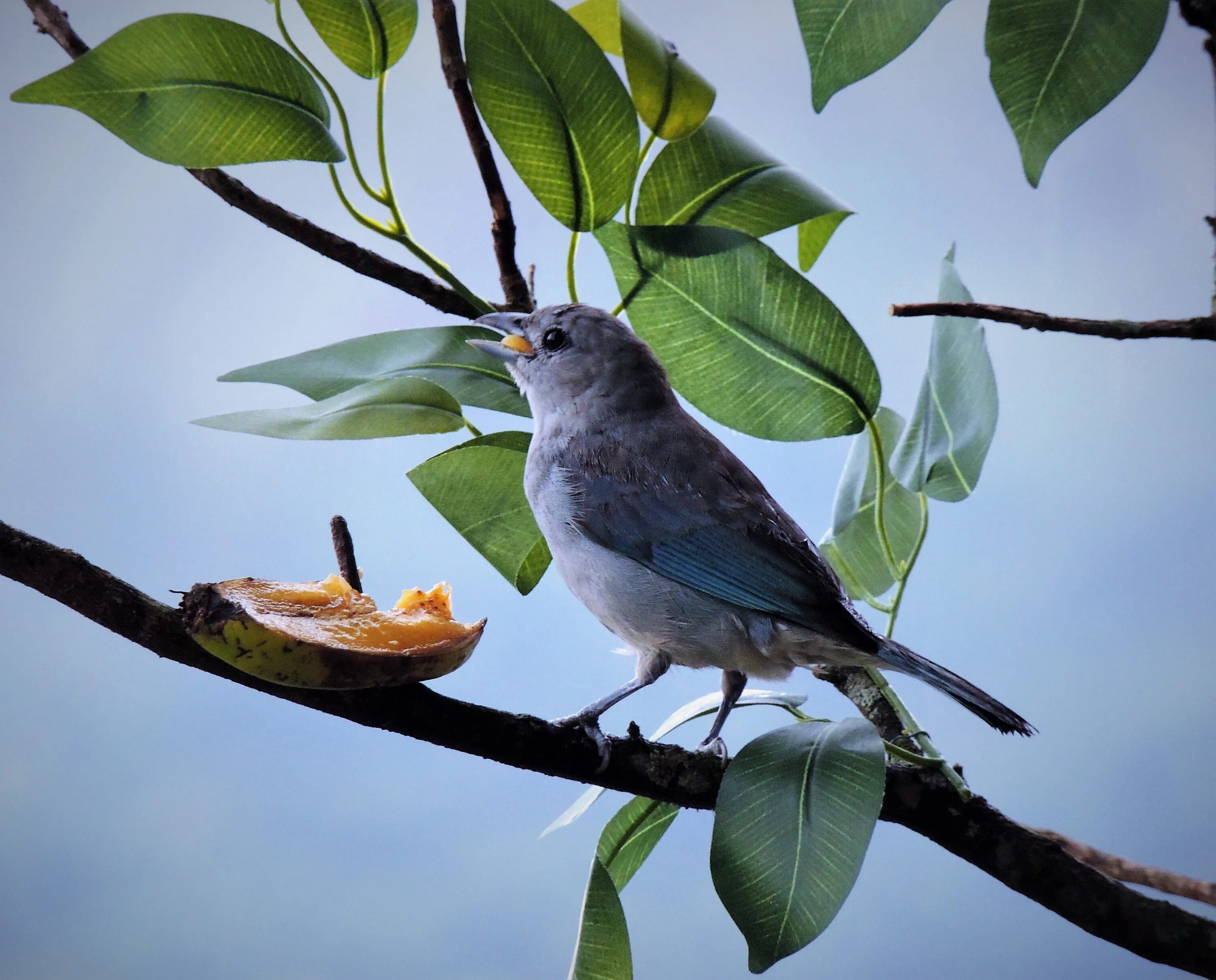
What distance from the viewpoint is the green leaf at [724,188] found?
136 cm

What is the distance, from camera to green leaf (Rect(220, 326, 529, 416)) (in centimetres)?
133

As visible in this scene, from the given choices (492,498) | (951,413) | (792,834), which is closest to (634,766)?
(792,834)

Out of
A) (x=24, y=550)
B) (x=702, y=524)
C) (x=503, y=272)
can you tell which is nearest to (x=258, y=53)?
(x=503, y=272)

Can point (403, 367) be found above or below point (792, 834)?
above

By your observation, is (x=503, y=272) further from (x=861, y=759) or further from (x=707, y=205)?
A: (x=861, y=759)

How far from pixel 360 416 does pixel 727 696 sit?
0.62 metres

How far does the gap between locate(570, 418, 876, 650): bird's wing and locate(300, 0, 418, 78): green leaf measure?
1.91 feet

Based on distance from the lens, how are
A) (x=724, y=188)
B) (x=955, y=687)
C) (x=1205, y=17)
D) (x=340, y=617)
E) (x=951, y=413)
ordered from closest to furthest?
(x=1205, y=17) → (x=340, y=617) → (x=955, y=687) → (x=724, y=188) → (x=951, y=413)

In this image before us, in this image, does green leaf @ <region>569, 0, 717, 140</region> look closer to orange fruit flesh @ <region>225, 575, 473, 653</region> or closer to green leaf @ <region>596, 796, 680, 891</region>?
orange fruit flesh @ <region>225, 575, 473, 653</region>

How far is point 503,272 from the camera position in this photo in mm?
1474

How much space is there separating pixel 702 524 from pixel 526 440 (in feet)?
0.89

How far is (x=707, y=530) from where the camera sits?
4.48 ft

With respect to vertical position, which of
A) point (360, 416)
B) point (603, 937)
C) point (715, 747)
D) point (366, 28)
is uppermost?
point (366, 28)

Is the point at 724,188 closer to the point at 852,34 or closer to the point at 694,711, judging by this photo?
the point at 852,34
